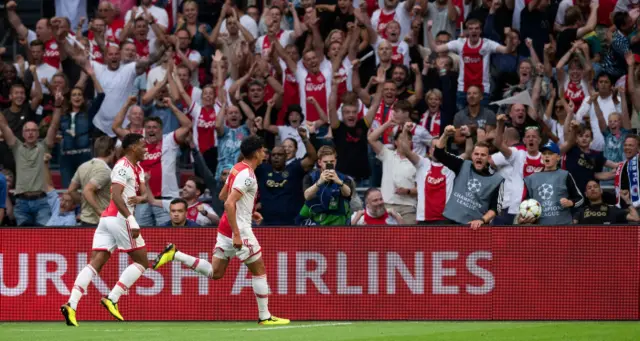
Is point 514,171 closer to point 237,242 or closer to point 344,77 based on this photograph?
point 344,77

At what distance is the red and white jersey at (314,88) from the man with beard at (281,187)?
2.49 m

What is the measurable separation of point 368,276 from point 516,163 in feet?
10.5

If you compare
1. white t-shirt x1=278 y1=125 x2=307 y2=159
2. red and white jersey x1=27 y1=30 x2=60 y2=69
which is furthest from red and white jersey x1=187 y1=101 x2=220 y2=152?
red and white jersey x1=27 y1=30 x2=60 y2=69

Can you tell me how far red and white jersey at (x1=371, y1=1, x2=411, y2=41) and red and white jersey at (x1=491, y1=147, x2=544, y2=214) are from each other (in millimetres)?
4170

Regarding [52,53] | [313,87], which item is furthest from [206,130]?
[52,53]

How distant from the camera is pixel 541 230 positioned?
14.7 meters

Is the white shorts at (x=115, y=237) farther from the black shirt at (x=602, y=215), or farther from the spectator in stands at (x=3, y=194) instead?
the black shirt at (x=602, y=215)

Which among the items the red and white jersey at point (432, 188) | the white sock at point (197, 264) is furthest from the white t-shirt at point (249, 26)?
the white sock at point (197, 264)

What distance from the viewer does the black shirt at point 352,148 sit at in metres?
18.0

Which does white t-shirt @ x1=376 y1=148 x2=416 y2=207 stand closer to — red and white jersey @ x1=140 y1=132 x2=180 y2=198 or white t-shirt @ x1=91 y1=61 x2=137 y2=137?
red and white jersey @ x1=140 y1=132 x2=180 y2=198

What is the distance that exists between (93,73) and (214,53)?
7.28ft

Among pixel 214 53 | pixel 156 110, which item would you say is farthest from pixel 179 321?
pixel 214 53

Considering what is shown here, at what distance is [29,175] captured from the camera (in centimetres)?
1803

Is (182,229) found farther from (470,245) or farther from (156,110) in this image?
(156,110)
